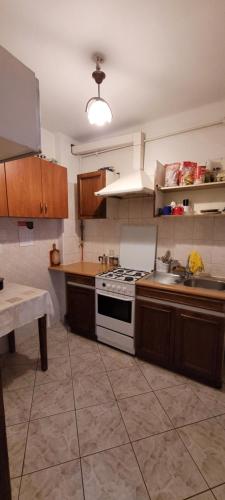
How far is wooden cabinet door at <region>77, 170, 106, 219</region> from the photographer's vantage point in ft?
8.21

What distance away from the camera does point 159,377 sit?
1.92 meters

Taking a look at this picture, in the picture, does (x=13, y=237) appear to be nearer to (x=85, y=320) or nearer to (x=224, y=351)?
(x=85, y=320)

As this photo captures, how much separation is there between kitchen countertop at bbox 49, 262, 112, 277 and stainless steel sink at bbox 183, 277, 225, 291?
95 centimetres

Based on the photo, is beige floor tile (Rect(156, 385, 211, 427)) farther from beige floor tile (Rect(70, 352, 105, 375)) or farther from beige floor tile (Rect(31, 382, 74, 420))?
beige floor tile (Rect(31, 382, 74, 420))

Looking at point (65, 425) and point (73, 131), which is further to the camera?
point (73, 131)

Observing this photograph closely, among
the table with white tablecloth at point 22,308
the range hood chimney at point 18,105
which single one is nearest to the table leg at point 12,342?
the table with white tablecloth at point 22,308

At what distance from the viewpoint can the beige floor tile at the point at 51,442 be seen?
1.24 m

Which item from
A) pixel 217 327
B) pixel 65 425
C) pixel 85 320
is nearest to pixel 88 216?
pixel 85 320

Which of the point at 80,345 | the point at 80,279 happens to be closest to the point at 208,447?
the point at 80,345

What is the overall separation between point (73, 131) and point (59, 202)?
952mm

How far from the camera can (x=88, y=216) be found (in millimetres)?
2646

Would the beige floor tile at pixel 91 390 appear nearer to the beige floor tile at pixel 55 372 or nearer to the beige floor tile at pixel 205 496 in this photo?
the beige floor tile at pixel 55 372

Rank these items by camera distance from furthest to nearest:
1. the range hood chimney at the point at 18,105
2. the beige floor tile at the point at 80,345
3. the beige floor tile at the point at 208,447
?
the beige floor tile at the point at 80,345
the beige floor tile at the point at 208,447
the range hood chimney at the point at 18,105

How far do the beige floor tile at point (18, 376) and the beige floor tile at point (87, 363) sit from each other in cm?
38
